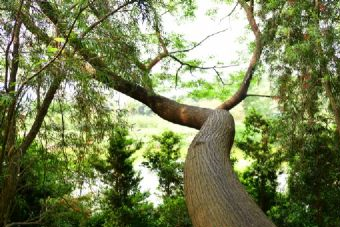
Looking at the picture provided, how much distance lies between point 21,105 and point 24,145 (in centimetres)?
61

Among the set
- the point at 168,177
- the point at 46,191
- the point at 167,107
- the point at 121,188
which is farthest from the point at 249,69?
the point at 46,191

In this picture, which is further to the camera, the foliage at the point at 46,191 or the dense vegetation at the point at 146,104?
the foliage at the point at 46,191

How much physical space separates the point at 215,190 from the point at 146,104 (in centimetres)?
220

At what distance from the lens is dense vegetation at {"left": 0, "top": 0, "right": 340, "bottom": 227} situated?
8.21ft

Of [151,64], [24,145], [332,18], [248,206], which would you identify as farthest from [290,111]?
[24,145]

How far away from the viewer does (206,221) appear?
7.14ft

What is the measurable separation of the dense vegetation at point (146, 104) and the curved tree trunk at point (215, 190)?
0.02 m

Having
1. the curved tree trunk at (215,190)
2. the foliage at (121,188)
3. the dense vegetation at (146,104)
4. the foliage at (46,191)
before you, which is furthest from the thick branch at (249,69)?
the foliage at (46,191)

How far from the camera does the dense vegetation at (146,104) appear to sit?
8.21 ft

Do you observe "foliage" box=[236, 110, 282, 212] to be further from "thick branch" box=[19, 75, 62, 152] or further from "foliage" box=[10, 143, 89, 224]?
"thick branch" box=[19, 75, 62, 152]

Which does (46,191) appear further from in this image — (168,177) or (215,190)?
(215,190)

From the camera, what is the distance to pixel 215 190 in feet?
7.74

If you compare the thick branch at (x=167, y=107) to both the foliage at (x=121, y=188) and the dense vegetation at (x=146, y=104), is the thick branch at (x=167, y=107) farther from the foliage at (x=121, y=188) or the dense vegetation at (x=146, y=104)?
the foliage at (x=121, y=188)

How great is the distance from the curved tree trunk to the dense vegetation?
16 mm
